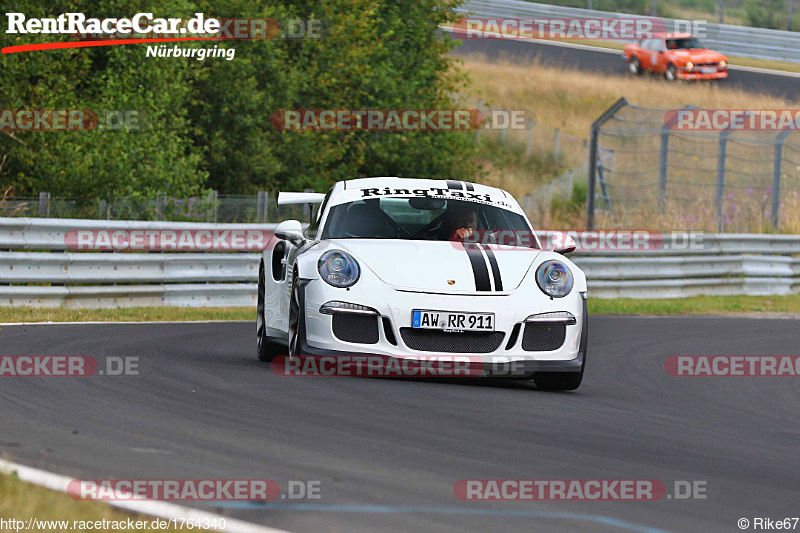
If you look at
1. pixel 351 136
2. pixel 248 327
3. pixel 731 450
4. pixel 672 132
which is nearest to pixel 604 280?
pixel 672 132

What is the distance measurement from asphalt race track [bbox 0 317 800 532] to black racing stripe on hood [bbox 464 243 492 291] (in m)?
0.65

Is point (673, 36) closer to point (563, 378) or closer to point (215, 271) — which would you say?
point (215, 271)

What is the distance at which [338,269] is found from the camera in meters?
8.10

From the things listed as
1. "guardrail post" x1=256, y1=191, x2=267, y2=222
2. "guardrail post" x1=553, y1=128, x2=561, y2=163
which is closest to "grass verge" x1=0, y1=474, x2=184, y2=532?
"guardrail post" x1=256, y1=191, x2=267, y2=222

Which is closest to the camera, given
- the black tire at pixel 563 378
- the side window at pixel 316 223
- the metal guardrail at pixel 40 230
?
the black tire at pixel 563 378

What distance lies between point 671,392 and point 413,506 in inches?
188

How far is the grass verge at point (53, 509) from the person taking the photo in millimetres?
4027

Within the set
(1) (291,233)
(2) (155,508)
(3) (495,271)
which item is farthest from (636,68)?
(2) (155,508)

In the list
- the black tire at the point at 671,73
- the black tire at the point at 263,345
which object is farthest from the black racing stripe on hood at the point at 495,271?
the black tire at the point at 671,73

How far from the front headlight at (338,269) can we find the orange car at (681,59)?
3653 centimetres

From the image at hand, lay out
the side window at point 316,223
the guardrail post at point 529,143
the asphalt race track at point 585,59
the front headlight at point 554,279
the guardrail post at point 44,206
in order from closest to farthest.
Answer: the front headlight at point 554,279 → the side window at point 316,223 → the guardrail post at point 44,206 → the guardrail post at point 529,143 → the asphalt race track at point 585,59

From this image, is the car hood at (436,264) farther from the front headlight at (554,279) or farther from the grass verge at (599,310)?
the grass verge at (599,310)

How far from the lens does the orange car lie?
1702 inches

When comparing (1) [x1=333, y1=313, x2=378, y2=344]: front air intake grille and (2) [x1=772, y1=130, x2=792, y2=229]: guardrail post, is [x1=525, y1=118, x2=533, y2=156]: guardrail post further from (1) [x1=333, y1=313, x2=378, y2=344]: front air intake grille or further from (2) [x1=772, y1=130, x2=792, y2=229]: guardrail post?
(1) [x1=333, y1=313, x2=378, y2=344]: front air intake grille
